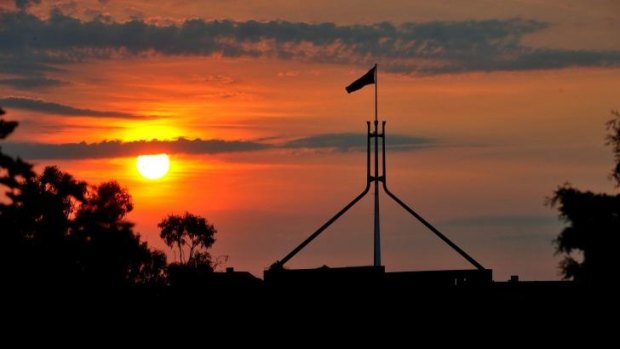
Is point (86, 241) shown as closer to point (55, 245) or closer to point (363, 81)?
point (55, 245)

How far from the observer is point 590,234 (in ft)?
188

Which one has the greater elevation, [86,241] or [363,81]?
[363,81]

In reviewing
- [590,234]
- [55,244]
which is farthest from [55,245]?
[590,234]

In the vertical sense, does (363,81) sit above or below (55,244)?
above

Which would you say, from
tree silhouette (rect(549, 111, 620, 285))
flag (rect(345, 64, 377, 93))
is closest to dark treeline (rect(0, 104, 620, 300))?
tree silhouette (rect(549, 111, 620, 285))

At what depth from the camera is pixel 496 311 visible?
85062 millimetres

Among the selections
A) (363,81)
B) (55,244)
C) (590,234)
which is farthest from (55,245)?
(363,81)

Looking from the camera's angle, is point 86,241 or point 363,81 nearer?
point 86,241

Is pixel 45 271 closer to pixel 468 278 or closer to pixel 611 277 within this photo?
pixel 611 277

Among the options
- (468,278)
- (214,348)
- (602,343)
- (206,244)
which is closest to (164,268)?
(206,244)

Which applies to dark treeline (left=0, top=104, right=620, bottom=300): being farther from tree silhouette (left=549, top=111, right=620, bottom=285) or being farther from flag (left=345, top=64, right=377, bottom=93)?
flag (left=345, top=64, right=377, bottom=93)

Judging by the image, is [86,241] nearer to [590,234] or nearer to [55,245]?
[55,245]

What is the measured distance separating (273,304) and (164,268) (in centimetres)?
5258

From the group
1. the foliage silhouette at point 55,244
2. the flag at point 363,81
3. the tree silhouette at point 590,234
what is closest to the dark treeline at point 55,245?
the foliage silhouette at point 55,244
